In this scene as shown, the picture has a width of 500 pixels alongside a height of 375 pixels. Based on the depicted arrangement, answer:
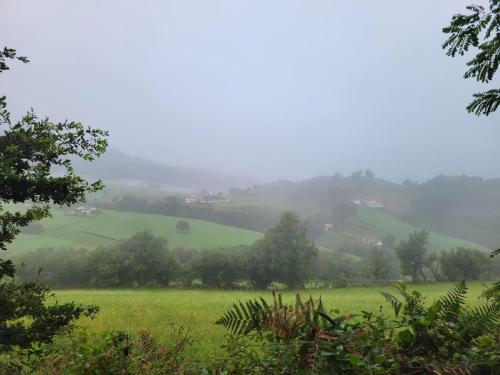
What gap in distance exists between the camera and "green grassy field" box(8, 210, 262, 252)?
8238cm

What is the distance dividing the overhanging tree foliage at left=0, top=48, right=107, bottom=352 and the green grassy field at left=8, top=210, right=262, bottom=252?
77.3 meters

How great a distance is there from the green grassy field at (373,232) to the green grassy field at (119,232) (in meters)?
36.9

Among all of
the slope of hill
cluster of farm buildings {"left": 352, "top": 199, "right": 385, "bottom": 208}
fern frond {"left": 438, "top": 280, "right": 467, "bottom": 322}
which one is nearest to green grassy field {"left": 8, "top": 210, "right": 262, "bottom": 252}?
the slope of hill

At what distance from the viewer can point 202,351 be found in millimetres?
10008

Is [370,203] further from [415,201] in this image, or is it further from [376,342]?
[376,342]

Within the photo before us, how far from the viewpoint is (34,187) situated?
512 centimetres

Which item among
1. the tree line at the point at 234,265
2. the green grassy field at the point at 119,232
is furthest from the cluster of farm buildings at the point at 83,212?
the tree line at the point at 234,265

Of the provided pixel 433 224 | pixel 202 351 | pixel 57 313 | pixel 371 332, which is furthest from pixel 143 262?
pixel 433 224

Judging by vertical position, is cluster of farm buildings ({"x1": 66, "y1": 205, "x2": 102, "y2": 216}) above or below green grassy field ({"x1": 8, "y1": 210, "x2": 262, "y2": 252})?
above

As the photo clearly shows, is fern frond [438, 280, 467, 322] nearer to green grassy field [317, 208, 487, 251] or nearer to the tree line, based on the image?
the tree line

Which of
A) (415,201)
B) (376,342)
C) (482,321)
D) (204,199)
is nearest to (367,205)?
(415,201)

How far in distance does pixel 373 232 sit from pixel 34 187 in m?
133

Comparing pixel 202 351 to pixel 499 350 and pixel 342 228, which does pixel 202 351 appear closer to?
pixel 499 350

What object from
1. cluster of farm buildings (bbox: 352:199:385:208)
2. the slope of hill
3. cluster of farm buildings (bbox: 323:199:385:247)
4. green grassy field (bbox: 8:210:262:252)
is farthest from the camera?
cluster of farm buildings (bbox: 352:199:385:208)
